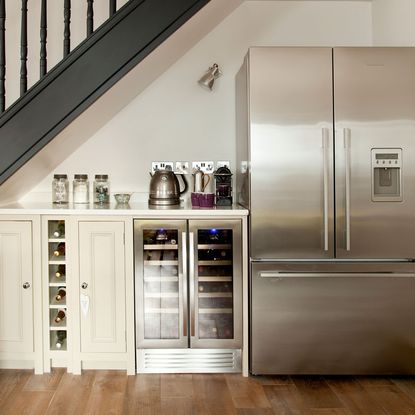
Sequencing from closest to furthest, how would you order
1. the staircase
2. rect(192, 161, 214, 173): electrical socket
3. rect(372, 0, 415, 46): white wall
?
the staircase → rect(372, 0, 415, 46): white wall → rect(192, 161, 214, 173): electrical socket

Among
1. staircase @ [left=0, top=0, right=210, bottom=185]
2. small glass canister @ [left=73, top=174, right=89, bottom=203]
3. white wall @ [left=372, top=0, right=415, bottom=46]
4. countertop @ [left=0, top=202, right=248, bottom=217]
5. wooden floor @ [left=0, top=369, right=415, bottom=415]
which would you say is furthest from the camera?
small glass canister @ [left=73, top=174, right=89, bottom=203]

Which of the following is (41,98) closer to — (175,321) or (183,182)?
(183,182)

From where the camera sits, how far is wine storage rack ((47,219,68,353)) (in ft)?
10.0

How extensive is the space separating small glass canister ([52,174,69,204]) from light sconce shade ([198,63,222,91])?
1146 millimetres

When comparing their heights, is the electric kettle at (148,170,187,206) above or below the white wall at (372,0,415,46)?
below

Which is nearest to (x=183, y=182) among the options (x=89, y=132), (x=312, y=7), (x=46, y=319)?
(x=89, y=132)

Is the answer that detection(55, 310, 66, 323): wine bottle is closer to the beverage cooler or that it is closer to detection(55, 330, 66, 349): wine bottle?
detection(55, 330, 66, 349): wine bottle

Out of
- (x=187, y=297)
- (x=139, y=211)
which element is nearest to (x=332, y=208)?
(x=187, y=297)

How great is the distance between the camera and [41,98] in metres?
2.80

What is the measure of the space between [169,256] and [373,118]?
1400 mm

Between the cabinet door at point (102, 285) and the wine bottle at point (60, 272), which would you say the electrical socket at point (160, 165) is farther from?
the wine bottle at point (60, 272)

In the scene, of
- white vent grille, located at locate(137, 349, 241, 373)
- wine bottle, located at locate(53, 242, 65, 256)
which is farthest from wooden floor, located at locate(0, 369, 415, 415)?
wine bottle, located at locate(53, 242, 65, 256)

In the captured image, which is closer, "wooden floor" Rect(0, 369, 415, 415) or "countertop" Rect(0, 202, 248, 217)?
"wooden floor" Rect(0, 369, 415, 415)

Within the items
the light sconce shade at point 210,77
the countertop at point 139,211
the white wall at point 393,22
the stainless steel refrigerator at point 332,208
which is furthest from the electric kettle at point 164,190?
the white wall at point 393,22
